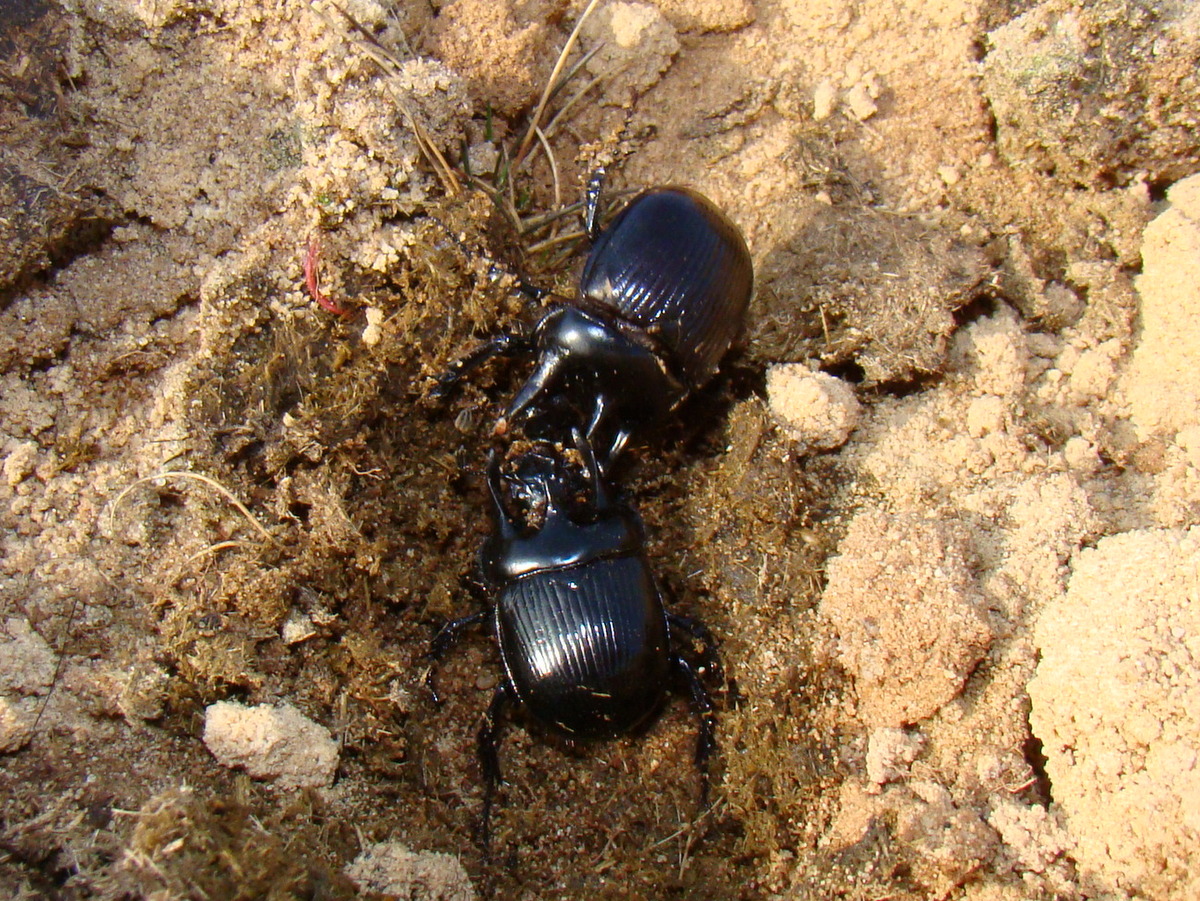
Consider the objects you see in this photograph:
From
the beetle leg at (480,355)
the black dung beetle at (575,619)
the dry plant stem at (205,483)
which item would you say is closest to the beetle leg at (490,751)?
the black dung beetle at (575,619)

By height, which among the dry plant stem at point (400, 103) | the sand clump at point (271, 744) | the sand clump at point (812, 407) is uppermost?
the dry plant stem at point (400, 103)

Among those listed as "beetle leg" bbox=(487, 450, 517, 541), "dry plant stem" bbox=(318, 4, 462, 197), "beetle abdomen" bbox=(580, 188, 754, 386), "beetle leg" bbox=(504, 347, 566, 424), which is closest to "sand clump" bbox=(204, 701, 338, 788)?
"beetle leg" bbox=(487, 450, 517, 541)

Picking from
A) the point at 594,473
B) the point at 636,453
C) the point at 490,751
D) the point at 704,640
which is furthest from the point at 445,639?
the point at 636,453

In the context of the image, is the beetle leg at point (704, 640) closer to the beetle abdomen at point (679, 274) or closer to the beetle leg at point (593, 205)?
the beetle abdomen at point (679, 274)

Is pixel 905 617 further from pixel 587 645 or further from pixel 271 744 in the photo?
pixel 271 744

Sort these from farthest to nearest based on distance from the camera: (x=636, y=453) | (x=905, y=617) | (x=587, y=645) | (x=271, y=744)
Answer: (x=636, y=453) → (x=587, y=645) → (x=905, y=617) → (x=271, y=744)

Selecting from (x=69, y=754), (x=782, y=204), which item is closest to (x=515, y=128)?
(x=782, y=204)
